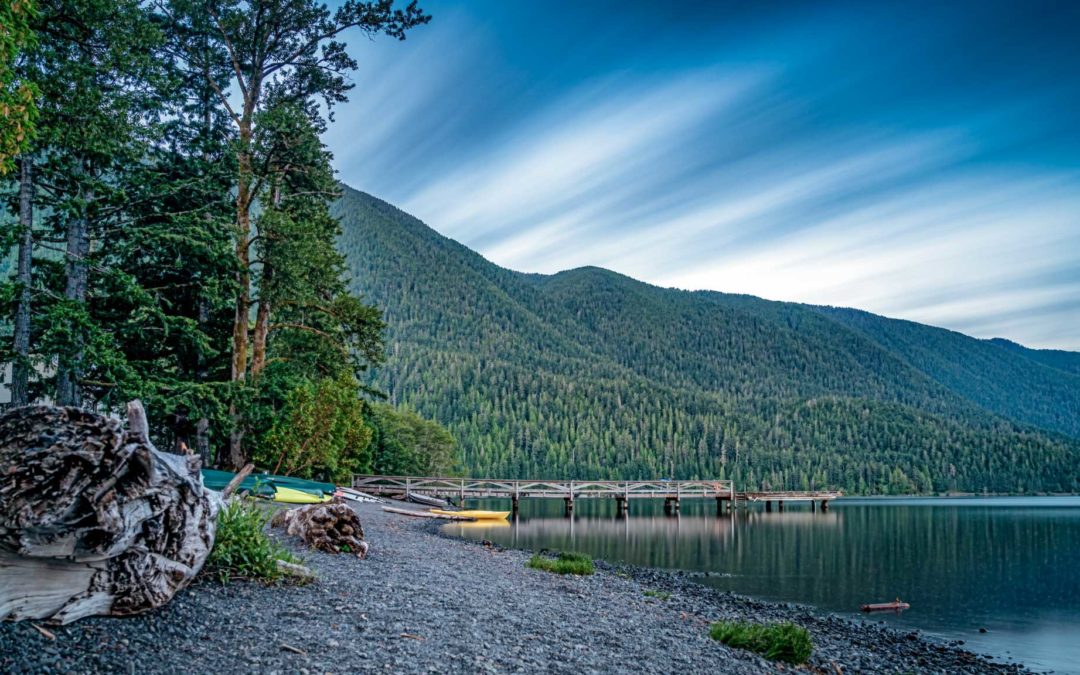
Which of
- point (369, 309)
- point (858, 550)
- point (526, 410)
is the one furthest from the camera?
point (526, 410)

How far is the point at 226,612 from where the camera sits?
821 centimetres

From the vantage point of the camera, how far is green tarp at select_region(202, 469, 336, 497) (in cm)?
2196

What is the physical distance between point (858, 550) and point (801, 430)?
5682 inches

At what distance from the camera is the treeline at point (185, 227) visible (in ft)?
63.0

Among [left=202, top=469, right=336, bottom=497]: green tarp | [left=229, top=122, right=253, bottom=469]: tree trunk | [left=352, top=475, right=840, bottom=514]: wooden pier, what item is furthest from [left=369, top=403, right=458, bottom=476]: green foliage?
[left=229, top=122, right=253, bottom=469]: tree trunk

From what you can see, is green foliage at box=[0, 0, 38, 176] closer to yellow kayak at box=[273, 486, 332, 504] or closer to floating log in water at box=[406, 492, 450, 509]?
yellow kayak at box=[273, 486, 332, 504]

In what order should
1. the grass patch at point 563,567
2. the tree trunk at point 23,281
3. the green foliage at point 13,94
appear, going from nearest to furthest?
the green foliage at point 13,94 → the tree trunk at point 23,281 → the grass patch at point 563,567

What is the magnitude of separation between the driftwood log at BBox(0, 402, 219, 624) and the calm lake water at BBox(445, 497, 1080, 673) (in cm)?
1778

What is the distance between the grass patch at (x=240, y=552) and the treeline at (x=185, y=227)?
472 inches

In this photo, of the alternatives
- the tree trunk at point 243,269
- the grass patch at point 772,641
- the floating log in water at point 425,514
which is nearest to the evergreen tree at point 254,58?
the tree trunk at point 243,269

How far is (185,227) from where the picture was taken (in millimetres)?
23094

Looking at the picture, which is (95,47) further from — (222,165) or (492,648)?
(492,648)

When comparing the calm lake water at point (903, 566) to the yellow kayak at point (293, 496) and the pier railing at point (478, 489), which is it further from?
the yellow kayak at point (293, 496)

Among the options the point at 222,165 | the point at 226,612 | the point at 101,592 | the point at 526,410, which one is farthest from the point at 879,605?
the point at 526,410
